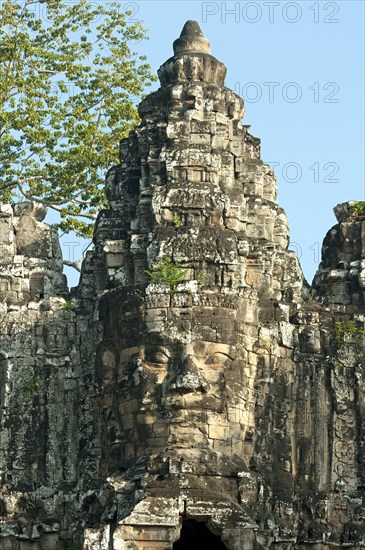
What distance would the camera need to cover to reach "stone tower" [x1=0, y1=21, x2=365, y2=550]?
41.1 m

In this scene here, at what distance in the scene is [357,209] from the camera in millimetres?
44969

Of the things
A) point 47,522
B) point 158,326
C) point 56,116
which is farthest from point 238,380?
point 56,116

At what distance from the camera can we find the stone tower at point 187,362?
41.1m

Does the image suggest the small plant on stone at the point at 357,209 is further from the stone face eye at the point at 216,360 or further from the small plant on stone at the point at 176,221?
the stone face eye at the point at 216,360

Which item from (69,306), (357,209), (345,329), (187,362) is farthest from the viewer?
(357,209)

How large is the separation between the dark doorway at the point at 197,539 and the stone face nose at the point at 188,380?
2.74m

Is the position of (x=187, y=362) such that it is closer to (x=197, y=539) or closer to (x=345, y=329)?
(x=197, y=539)

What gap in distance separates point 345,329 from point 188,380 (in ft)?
13.4

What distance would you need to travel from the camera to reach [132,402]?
41.7 m

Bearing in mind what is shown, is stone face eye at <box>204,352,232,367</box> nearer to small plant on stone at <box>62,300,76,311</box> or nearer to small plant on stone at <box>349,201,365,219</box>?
small plant on stone at <box>62,300,76,311</box>

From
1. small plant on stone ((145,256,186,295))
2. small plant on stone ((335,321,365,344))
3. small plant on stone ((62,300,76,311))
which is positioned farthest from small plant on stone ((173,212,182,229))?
small plant on stone ((335,321,365,344))

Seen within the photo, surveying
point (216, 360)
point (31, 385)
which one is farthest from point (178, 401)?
point (31, 385)

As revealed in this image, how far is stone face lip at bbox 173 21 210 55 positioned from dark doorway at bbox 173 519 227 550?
8888 millimetres

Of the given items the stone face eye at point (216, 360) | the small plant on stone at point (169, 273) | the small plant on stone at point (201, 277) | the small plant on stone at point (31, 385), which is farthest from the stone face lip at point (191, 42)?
the small plant on stone at point (31, 385)
